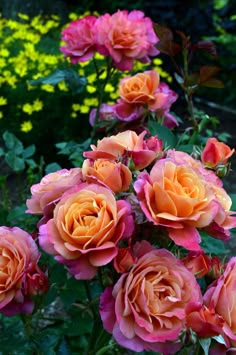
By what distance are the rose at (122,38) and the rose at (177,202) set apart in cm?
89

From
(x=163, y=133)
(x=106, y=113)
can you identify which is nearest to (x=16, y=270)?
(x=163, y=133)

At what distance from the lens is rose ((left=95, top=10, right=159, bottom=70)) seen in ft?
5.55

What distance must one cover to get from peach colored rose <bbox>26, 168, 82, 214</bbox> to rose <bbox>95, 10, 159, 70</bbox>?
2.59 ft

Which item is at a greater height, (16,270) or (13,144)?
(16,270)

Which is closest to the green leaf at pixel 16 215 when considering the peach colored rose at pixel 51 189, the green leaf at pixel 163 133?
the green leaf at pixel 163 133

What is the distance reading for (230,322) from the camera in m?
0.83

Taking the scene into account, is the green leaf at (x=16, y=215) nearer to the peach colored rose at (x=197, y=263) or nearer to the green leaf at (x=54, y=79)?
the green leaf at (x=54, y=79)

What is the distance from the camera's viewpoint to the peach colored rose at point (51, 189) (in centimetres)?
92

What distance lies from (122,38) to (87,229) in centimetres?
97

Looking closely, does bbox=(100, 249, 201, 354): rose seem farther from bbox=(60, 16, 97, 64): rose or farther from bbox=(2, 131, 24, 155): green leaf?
bbox=(2, 131, 24, 155): green leaf

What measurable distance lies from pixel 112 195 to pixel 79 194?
48mm

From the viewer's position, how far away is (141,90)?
1.51m

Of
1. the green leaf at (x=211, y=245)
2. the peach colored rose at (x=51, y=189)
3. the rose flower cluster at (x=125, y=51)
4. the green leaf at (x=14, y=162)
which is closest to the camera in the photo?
the peach colored rose at (x=51, y=189)

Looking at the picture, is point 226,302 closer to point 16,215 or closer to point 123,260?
point 123,260
